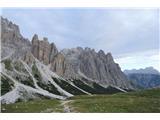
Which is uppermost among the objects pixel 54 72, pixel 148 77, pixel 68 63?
pixel 68 63

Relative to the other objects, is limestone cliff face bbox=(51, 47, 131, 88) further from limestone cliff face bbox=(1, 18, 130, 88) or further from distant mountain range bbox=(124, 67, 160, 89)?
distant mountain range bbox=(124, 67, 160, 89)

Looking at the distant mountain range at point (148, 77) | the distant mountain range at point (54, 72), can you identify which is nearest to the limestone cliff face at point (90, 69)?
the distant mountain range at point (54, 72)

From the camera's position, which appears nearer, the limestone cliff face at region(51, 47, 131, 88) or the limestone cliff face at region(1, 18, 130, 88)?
the limestone cliff face at region(51, 47, 131, 88)

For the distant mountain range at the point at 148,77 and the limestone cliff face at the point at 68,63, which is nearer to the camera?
the distant mountain range at the point at 148,77

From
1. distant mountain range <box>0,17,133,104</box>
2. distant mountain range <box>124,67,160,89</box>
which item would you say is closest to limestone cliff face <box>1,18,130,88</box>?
distant mountain range <box>0,17,133,104</box>

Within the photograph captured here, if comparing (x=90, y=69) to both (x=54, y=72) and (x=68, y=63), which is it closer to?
(x=68, y=63)

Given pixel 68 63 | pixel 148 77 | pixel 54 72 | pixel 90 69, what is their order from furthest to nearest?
pixel 68 63 → pixel 54 72 → pixel 90 69 → pixel 148 77

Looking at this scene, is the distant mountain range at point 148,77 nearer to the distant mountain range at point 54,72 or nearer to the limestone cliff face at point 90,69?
the limestone cliff face at point 90,69

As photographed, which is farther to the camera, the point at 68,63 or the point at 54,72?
the point at 68,63

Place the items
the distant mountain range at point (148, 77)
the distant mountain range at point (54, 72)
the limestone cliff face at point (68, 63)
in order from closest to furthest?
the distant mountain range at point (148, 77)
the distant mountain range at point (54, 72)
the limestone cliff face at point (68, 63)

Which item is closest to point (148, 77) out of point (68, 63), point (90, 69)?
point (90, 69)
